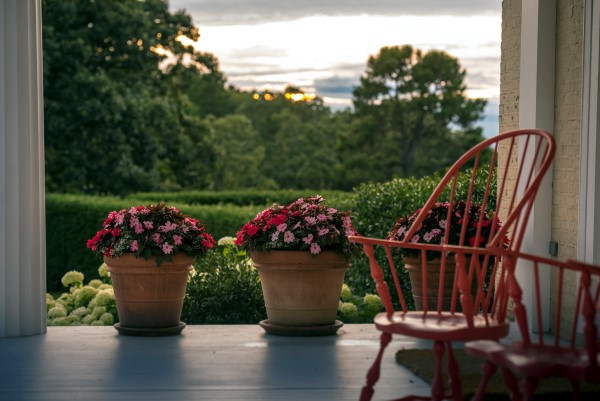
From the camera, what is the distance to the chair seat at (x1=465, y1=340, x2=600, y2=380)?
2.49 metres

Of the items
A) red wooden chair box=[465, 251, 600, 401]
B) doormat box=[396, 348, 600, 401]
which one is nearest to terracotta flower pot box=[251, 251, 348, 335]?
doormat box=[396, 348, 600, 401]

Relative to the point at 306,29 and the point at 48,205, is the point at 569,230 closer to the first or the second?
the point at 48,205

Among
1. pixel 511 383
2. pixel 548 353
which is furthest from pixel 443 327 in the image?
pixel 548 353

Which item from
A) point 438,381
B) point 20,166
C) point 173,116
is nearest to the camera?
point 438,381

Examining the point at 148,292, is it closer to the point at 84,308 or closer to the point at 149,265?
the point at 149,265

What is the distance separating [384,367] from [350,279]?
2.92m

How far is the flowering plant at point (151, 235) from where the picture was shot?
16.2ft

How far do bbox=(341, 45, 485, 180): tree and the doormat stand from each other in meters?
17.5

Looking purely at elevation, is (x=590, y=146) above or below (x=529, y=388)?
above

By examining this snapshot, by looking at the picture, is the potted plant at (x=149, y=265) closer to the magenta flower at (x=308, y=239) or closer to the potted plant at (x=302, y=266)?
the potted plant at (x=302, y=266)

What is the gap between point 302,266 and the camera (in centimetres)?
499

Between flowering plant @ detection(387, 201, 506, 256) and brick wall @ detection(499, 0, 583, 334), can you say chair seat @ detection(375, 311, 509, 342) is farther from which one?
flowering plant @ detection(387, 201, 506, 256)

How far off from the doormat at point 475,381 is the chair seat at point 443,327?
0.49 metres

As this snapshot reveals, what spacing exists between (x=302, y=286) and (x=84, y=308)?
6.06ft
